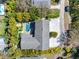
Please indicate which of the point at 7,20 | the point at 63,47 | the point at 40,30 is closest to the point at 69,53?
the point at 63,47

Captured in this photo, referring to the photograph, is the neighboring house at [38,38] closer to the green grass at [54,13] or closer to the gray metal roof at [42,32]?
the gray metal roof at [42,32]

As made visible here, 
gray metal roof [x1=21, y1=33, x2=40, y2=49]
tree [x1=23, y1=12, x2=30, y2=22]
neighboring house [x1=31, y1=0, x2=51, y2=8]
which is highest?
neighboring house [x1=31, y1=0, x2=51, y2=8]

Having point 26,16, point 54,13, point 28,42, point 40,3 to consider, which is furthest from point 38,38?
point 40,3

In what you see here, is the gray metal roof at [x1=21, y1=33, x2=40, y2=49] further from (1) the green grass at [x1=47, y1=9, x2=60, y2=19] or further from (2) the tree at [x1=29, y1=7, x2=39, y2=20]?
(1) the green grass at [x1=47, y1=9, x2=60, y2=19]

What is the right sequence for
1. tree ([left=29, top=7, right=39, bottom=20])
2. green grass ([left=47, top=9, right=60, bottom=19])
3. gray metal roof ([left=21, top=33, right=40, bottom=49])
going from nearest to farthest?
1. gray metal roof ([left=21, top=33, right=40, bottom=49])
2. tree ([left=29, top=7, right=39, bottom=20])
3. green grass ([left=47, top=9, right=60, bottom=19])

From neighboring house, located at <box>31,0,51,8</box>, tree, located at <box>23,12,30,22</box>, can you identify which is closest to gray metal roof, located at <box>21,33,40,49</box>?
tree, located at <box>23,12,30,22</box>

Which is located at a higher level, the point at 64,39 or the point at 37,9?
the point at 37,9

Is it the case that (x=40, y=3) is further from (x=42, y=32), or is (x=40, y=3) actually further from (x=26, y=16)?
(x=42, y=32)

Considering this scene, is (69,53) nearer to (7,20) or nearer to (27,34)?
(27,34)
